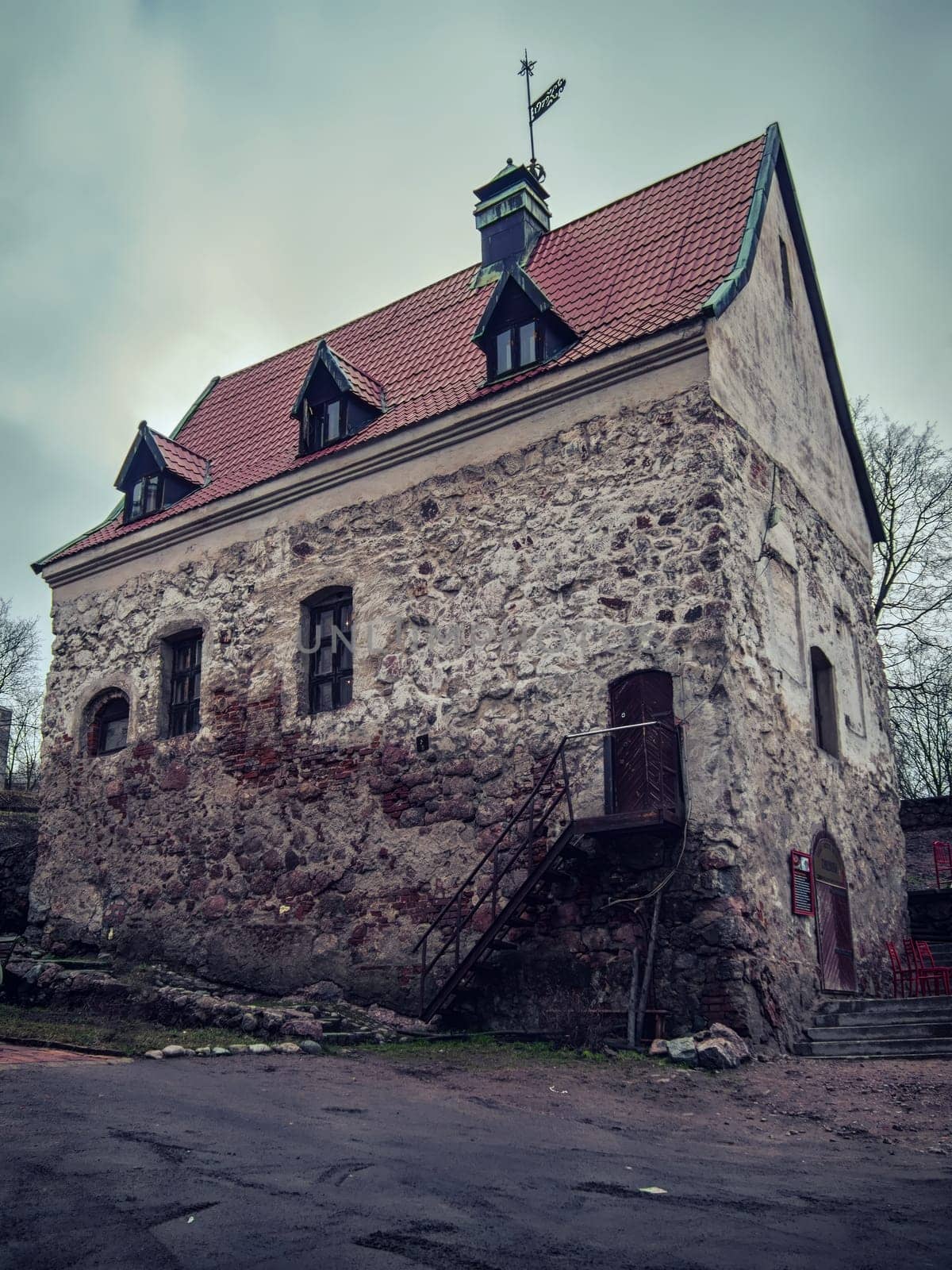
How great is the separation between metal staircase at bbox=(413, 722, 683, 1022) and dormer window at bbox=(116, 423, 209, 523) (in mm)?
8068

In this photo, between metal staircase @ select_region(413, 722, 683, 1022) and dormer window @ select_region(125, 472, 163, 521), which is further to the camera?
dormer window @ select_region(125, 472, 163, 521)

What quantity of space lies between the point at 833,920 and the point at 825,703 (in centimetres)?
273

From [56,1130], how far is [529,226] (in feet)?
48.2

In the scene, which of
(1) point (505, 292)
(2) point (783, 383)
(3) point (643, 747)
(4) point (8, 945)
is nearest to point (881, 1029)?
(3) point (643, 747)

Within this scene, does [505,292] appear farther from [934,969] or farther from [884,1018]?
[934,969]

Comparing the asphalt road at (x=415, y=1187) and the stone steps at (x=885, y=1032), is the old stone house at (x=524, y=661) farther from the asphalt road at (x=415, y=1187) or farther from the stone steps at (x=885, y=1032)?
the asphalt road at (x=415, y=1187)

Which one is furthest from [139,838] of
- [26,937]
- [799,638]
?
[799,638]

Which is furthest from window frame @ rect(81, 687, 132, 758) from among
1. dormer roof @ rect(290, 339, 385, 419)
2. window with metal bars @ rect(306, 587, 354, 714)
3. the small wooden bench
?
dormer roof @ rect(290, 339, 385, 419)

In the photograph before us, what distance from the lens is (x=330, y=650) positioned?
47.4 feet

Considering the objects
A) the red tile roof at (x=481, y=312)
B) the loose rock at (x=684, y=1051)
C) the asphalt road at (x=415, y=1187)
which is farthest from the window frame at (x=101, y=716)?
the loose rock at (x=684, y=1051)

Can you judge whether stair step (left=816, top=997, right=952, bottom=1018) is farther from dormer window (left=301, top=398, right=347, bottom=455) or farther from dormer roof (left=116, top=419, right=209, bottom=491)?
dormer roof (left=116, top=419, right=209, bottom=491)

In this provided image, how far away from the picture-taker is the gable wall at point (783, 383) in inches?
505

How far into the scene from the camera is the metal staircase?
10.9 m

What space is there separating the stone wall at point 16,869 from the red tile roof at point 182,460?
6111mm
